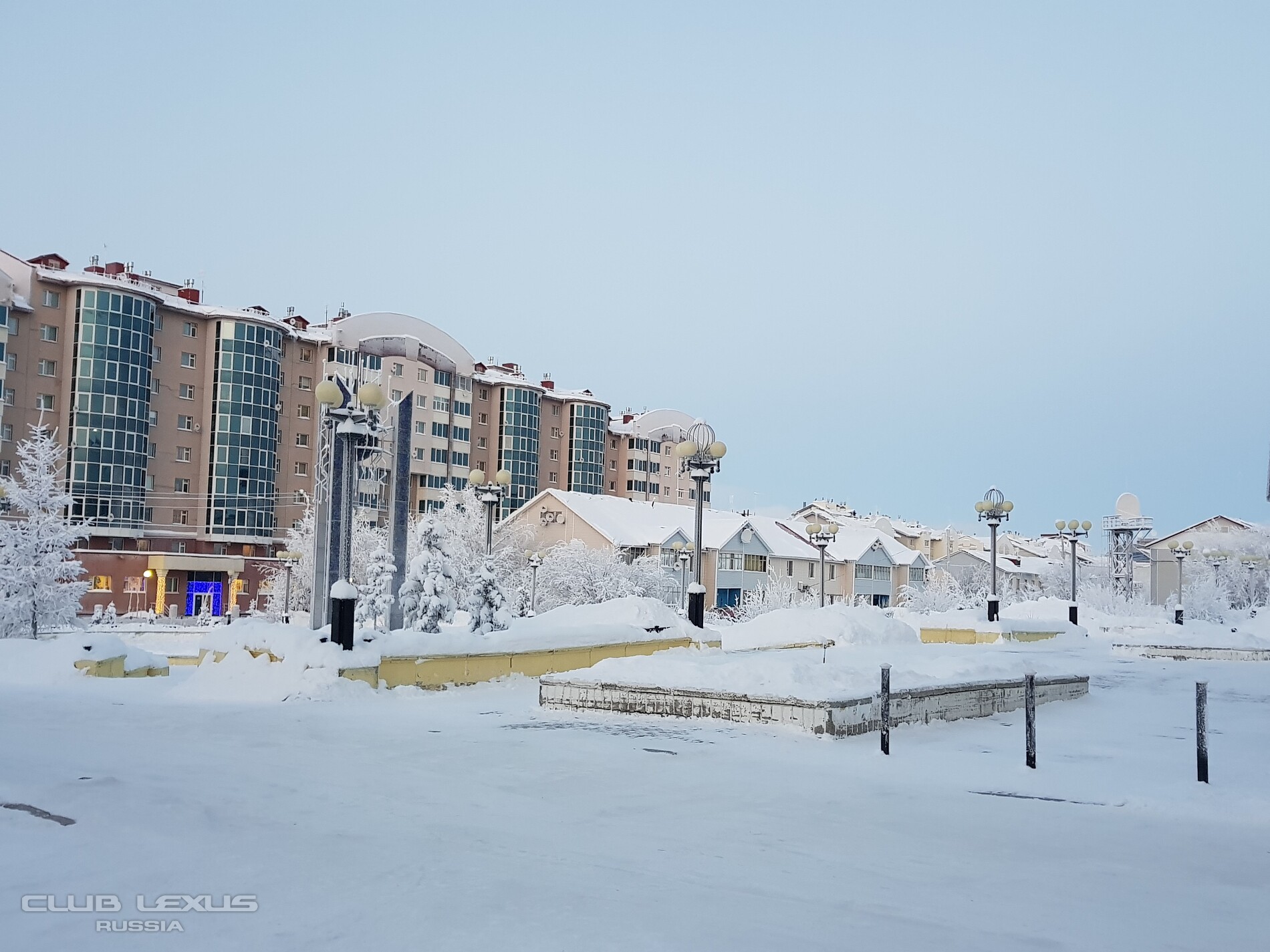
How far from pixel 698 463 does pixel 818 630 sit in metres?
5.72

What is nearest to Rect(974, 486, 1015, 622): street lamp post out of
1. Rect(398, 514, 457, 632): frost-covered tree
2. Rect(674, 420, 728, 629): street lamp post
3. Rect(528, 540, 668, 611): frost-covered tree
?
Rect(674, 420, 728, 629): street lamp post

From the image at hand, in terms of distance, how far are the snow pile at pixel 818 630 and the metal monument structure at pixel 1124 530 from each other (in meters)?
55.8

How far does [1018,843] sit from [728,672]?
6065 mm

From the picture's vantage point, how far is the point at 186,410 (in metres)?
71.2

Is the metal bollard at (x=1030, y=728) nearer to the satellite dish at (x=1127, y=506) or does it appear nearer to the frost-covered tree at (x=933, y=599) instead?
the frost-covered tree at (x=933, y=599)

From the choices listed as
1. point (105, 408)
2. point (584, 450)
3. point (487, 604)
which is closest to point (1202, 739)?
point (487, 604)

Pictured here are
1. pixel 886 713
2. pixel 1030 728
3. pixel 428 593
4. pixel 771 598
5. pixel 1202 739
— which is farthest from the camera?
pixel 771 598

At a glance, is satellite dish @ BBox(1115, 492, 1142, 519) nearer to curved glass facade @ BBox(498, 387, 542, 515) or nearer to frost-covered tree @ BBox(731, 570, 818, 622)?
frost-covered tree @ BBox(731, 570, 818, 622)

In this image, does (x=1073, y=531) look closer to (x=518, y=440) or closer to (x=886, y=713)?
(x=886, y=713)

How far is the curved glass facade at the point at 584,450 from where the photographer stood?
100375mm

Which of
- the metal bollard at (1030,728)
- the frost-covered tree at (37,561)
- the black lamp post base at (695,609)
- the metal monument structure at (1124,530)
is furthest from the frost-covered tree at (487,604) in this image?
the metal monument structure at (1124,530)

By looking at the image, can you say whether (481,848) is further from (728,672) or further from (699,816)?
(728,672)

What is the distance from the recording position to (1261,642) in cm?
2912

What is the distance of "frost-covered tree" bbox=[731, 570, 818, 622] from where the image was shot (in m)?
60.4
